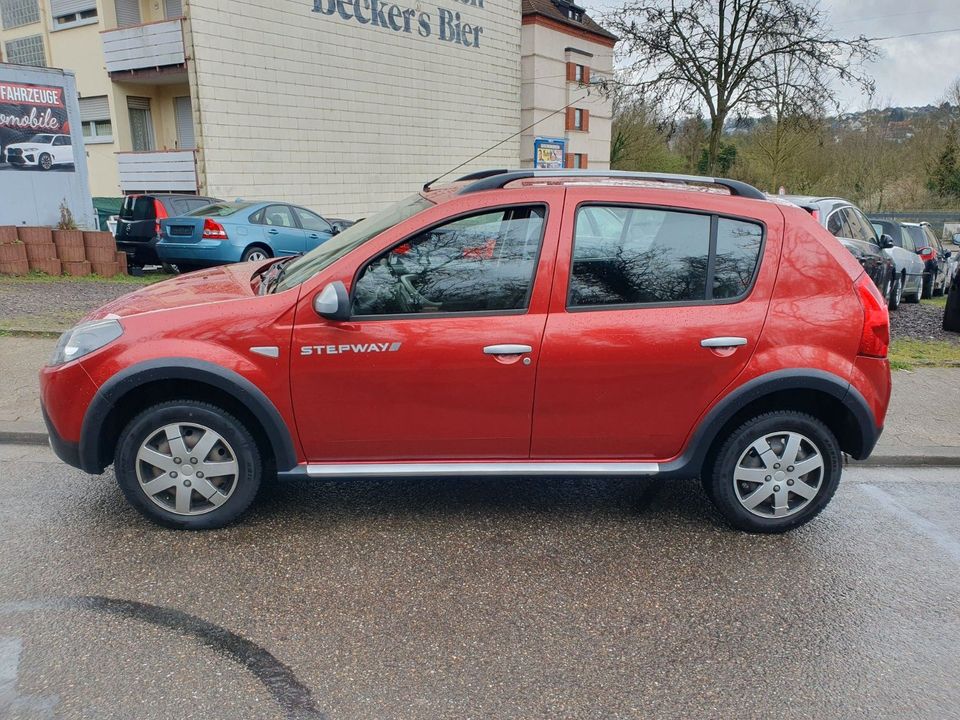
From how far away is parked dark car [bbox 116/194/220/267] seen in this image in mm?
14258

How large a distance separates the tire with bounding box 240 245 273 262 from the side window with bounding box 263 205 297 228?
47 cm

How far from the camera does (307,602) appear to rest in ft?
10.9

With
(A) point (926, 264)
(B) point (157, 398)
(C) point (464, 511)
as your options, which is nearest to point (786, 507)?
(C) point (464, 511)

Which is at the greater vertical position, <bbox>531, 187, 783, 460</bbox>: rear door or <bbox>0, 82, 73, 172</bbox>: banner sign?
<bbox>0, 82, 73, 172</bbox>: banner sign

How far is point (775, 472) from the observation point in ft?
12.9

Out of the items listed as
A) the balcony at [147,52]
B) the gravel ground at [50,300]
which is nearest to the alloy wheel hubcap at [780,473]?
the gravel ground at [50,300]

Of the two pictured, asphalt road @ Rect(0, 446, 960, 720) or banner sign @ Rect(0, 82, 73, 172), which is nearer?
asphalt road @ Rect(0, 446, 960, 720)

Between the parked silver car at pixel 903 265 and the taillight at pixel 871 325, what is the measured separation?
343 inches

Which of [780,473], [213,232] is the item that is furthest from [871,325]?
[213,232]

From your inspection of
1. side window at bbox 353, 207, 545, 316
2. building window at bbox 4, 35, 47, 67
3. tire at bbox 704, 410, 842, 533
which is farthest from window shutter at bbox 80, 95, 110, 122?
tire at bbox 704, 410, 842, 533

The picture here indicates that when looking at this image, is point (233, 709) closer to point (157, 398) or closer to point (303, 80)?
point (157, 398)

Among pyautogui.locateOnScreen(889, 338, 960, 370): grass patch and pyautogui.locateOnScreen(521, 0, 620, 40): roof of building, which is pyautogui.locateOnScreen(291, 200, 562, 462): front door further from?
pyautogui.locateOnScreen(521, 0, 620, 40): roof of building

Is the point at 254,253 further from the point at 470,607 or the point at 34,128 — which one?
the point at 470,607

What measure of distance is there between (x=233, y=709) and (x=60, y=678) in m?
0.69
